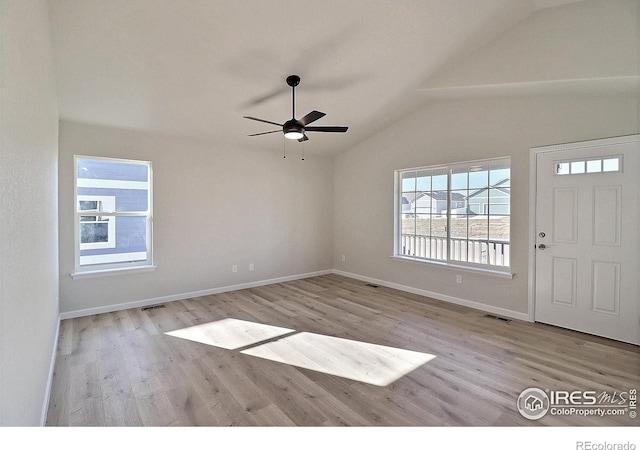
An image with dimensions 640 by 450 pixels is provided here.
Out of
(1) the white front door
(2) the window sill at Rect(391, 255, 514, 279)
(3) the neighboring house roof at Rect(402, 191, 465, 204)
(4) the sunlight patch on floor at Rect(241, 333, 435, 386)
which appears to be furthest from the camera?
(3) the neighboring house roof at Rect(402, 191, 465, 204)

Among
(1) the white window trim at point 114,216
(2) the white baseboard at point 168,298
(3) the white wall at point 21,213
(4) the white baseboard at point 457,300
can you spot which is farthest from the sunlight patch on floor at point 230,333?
(4) the white baseboard at point 457,300

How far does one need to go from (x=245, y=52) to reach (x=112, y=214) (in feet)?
9.80

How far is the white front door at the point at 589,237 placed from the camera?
323cm

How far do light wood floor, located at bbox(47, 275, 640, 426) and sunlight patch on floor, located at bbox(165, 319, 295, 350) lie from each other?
13cm

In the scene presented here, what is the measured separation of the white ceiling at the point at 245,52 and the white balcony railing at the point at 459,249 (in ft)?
7.73

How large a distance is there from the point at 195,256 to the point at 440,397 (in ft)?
13.5

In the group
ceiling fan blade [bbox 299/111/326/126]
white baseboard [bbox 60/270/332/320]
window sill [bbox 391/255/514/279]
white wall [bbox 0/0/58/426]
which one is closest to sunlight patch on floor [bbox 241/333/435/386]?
white wall [bbox 0/0/58/426]

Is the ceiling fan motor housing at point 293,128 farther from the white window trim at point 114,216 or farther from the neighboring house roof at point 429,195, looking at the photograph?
the neighboring house roof at point 429,195

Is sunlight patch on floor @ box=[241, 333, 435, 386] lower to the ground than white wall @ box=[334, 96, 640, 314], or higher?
lower

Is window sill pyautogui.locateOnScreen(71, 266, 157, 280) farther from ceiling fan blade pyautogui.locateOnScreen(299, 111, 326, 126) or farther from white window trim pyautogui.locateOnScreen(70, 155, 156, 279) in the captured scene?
ceiling fan blade pyautogui.locateOnScreen(299, 111, 326, 126)

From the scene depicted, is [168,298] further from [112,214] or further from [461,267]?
[461,267]

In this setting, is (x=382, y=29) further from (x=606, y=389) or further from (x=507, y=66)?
(x=606, y=389)

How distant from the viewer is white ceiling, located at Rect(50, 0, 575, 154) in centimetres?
273

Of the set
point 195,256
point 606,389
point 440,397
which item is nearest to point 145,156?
point 195,256
